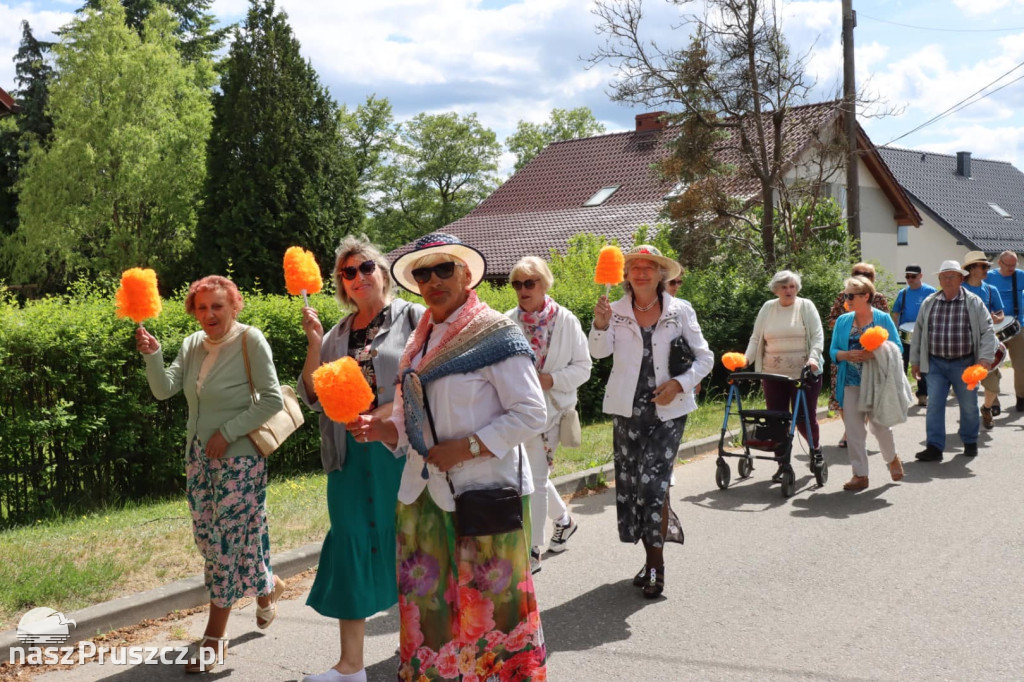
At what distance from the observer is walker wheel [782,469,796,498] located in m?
8.77

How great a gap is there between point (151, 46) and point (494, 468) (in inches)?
1569

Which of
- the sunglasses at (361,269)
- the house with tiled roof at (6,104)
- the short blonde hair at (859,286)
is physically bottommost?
the short blonde hair at (859,286)

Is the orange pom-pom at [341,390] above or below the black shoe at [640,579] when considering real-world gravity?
above

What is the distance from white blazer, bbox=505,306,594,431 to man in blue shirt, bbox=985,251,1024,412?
9.67 m

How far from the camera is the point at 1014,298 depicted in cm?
1396

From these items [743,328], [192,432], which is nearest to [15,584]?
[192,432]

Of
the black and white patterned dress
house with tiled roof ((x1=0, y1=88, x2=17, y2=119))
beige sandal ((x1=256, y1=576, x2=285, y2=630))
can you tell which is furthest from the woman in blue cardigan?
house with tiled roof ((x1=0, y1=88, x2=17, y2=119))

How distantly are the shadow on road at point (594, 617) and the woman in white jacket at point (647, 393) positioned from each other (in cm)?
15

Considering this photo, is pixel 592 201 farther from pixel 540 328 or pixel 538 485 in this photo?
pixel 538 485

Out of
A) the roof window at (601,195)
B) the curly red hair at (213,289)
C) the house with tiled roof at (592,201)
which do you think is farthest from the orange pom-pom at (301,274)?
the roof window at (601,195)

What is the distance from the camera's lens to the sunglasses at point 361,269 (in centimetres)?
461

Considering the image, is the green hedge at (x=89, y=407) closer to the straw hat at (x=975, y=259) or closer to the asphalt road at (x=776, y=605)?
the asphalt road at (x=776, y=605)

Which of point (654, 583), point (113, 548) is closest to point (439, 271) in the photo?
point (654, 583)

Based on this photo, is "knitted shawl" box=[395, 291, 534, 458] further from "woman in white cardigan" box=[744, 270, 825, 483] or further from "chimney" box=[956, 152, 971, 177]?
"chimney" box=[956, 152, 971, 177]
